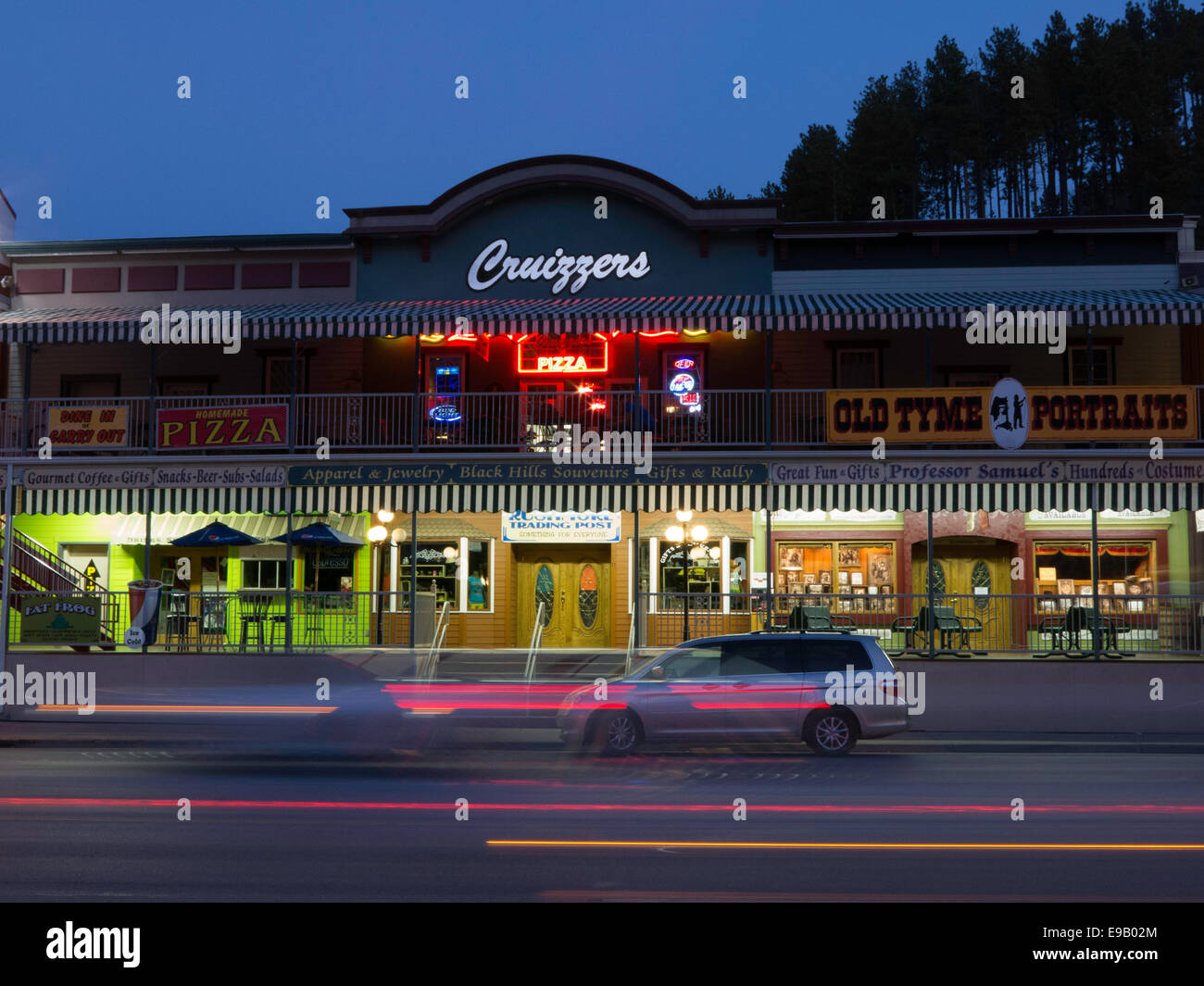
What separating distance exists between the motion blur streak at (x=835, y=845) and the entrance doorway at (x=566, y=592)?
1703 centimetres

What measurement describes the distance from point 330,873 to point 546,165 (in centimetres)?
1898

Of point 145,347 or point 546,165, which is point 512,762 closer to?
point 546,165

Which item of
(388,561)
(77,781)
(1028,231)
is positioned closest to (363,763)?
(77,781)

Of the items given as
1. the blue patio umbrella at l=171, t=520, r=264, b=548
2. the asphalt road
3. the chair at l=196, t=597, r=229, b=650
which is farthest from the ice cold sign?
the asphalt road

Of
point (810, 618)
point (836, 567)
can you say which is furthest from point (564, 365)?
point (810, 618)

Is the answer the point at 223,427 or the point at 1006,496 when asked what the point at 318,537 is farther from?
the point at 1006,496

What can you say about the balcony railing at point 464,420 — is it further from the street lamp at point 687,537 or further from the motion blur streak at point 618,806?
the motion blur streak at point 618,806

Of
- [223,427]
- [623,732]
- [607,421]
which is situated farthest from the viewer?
[607,421]

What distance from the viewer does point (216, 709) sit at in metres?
17.6

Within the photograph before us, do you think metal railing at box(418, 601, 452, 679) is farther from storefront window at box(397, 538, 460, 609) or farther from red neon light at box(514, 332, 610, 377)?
red neon light at box(514, 332, 610, 377)

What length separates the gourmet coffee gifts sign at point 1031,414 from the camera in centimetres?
2075

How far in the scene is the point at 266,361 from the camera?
26156mm

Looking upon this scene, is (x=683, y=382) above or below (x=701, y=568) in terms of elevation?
above

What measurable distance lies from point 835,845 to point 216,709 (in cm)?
1132
